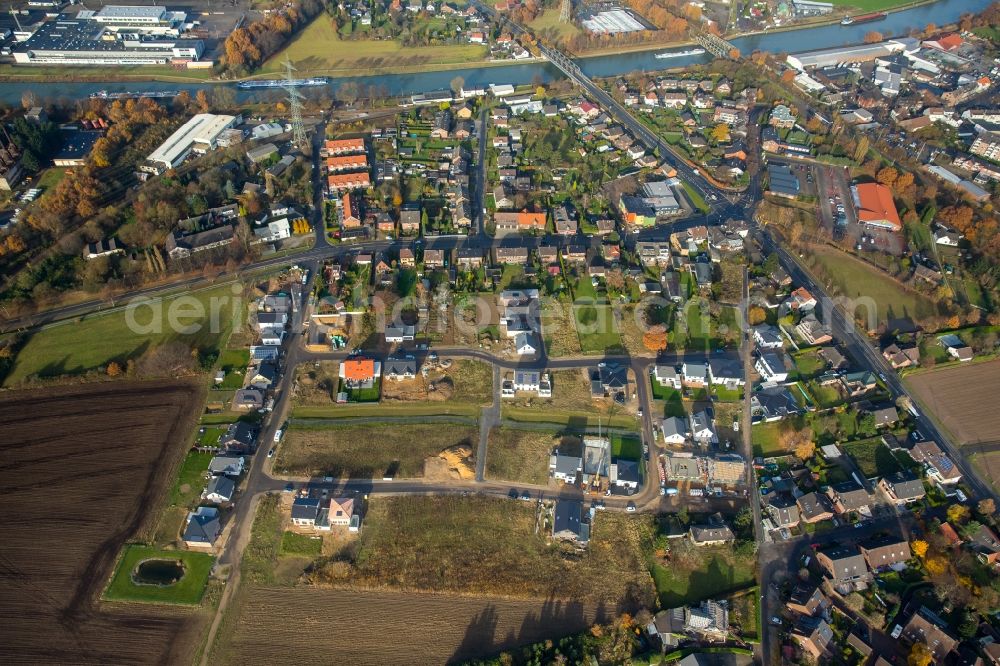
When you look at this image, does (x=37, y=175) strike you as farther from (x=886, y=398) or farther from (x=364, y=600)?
(x=886, y=398)

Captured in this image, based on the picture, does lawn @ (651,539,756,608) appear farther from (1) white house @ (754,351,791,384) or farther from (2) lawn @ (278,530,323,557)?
(2) lawn @ (278,530,323,557)

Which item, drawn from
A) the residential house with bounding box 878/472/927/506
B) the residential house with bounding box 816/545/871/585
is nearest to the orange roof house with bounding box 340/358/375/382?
the residential house with bounding box 816/545/871/585

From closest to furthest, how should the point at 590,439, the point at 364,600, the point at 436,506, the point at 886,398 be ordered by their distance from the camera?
Answer: the point at 364,600, the point at 436,506, the point at 590,439, the point at 886,398

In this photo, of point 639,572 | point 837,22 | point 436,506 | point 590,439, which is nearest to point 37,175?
point 436,506

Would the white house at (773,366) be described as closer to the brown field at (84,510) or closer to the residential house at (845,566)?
the residential house at (845,566)

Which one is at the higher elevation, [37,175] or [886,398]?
[37,175]

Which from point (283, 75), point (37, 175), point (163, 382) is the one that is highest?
point (283, 75)

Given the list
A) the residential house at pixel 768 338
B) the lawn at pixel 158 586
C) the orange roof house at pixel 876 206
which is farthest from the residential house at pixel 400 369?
the orange roof house at pixel 876 206

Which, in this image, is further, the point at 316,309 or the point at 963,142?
the point at 963,142
